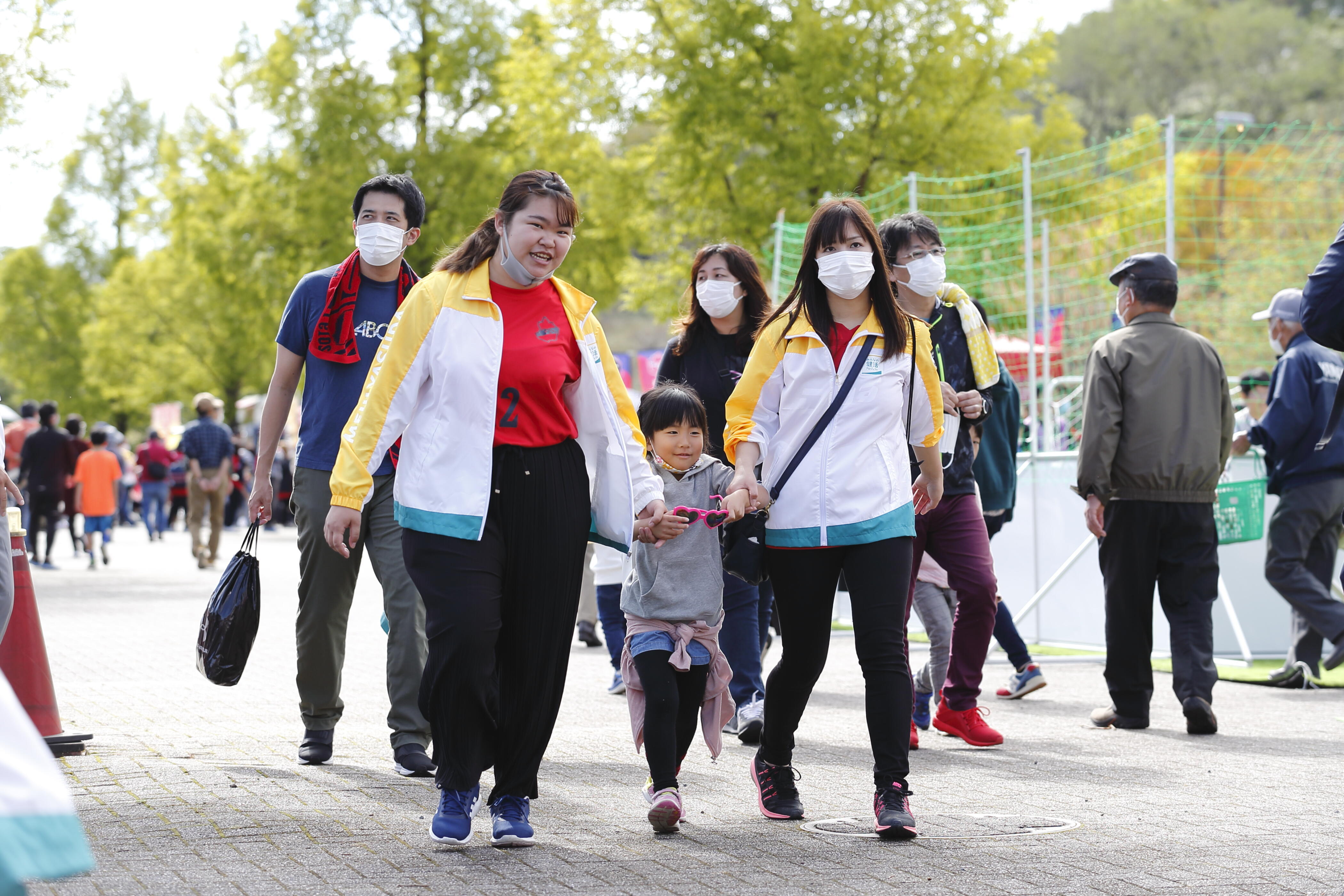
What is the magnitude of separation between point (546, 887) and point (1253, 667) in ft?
23.5

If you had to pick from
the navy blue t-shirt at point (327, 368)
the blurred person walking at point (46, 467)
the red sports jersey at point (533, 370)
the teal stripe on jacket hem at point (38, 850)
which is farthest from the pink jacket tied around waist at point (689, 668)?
the blurred person walking at point (46, 467)

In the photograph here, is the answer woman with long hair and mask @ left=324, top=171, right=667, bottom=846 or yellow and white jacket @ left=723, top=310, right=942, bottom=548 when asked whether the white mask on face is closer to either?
woman with long hair and mask @ left=324, top=171, right=667, bottom=846

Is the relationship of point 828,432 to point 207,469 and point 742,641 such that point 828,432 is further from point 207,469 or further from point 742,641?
point 207,469

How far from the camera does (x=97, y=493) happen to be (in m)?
21.7

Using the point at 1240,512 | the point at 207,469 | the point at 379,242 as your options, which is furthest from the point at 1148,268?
the point at 207,469

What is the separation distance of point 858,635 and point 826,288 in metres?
1.14

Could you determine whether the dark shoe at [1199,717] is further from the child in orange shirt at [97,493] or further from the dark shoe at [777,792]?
the child in orange shirt at [97,493]

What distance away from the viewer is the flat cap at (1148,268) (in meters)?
7.48

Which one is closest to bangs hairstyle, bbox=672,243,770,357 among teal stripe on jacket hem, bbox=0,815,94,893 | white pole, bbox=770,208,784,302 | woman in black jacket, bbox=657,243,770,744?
woman in black jacket, bbox=657,243,770,744

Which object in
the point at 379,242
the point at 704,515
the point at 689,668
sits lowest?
the point at 689,668

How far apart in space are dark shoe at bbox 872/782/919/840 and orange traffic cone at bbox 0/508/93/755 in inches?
134

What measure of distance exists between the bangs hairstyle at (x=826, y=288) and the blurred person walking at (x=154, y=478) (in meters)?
26.1

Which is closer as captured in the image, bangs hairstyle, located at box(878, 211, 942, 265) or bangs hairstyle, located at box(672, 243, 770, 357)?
bangs hairstyle, located at box(878, 211, 942, 265)

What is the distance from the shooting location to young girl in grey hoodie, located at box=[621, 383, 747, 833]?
4875mm
